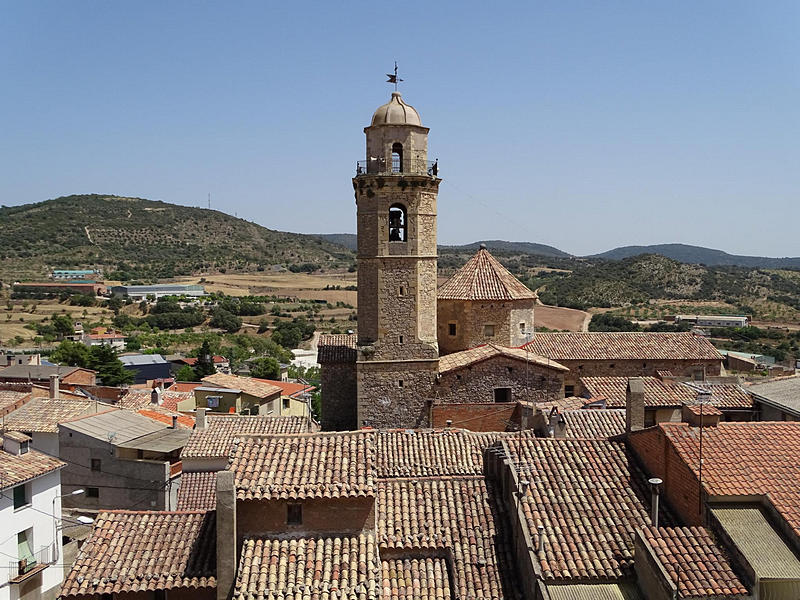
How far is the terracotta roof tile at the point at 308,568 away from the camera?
363 inches

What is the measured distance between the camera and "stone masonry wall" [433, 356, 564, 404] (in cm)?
2419

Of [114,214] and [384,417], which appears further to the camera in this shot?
[114,214]

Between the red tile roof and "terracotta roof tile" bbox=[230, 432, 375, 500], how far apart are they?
468cm

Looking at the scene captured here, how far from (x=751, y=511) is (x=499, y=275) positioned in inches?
757

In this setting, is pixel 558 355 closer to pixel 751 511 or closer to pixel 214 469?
pixel 214 469

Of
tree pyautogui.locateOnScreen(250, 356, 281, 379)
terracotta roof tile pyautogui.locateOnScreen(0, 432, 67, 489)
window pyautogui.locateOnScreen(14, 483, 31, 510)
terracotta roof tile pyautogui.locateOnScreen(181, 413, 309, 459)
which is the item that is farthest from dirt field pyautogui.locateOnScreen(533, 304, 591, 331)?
window pyautogui.locateOnScreen(14, 483, 31, 510)

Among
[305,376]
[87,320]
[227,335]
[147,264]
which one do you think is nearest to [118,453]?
[305,376]

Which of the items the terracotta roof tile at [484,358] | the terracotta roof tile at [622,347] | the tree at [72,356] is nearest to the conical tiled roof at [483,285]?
the terracotta roof tile at [622,347]

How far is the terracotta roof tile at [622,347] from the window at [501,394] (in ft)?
→ 15.0

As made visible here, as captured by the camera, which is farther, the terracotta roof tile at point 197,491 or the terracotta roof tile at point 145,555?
the terracotta roof tile at point 197,491

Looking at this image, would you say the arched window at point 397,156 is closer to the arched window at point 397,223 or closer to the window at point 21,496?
the arched window at point 397,223

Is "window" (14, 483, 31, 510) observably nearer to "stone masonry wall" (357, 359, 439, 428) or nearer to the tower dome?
"stone masonry wall" (357, 359, 439, 428)

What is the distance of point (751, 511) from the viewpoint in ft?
31.0

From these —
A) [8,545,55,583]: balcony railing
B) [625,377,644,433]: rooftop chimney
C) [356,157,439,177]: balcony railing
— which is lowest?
[8,545,55,583]: balcony railing
